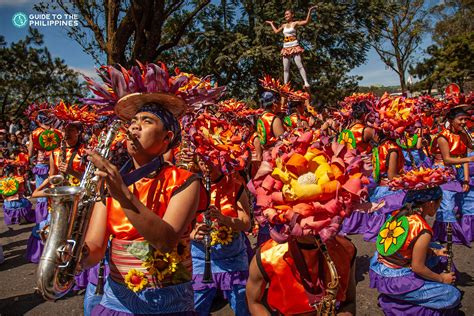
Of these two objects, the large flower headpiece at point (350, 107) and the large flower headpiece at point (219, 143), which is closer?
the large flower headpiece at point (219, 143)

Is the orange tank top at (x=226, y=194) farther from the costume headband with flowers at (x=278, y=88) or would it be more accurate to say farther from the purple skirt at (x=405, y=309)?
the costume headband with flowers at (x=278, y=88)

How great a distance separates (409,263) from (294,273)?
1993mm

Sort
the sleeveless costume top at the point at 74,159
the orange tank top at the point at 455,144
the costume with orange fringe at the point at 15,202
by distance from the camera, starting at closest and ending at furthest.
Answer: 1. the sleeveless costume top at the point at 74,159
2. the orange tank top at the point at 455,144
3. the costume with orange fringe at the point at 15,202

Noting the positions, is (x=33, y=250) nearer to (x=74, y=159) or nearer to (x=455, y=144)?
(x=74, y=159)

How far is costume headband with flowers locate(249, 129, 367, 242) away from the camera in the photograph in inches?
77.5

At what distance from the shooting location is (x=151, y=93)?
7.68ft

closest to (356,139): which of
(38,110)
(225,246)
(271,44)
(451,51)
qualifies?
(225,246)

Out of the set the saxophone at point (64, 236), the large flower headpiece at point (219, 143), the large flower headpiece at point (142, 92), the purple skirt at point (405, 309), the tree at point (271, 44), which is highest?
the tree at point (271, 44)

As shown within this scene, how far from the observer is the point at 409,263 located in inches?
146

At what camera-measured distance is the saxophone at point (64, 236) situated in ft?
5.82

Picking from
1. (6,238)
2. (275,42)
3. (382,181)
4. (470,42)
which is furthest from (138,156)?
(470,42)

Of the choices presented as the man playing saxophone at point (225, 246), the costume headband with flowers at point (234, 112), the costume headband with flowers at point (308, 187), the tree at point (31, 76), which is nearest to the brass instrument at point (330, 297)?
the costume headband with flowers at point (308, 187)

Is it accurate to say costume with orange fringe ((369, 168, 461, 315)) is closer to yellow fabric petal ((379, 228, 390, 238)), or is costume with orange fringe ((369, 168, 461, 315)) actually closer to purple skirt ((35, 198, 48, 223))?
yellow fabric petal ((379, 228, 390, 238))

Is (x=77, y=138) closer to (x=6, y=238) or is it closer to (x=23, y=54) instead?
(x=6, y=238)
